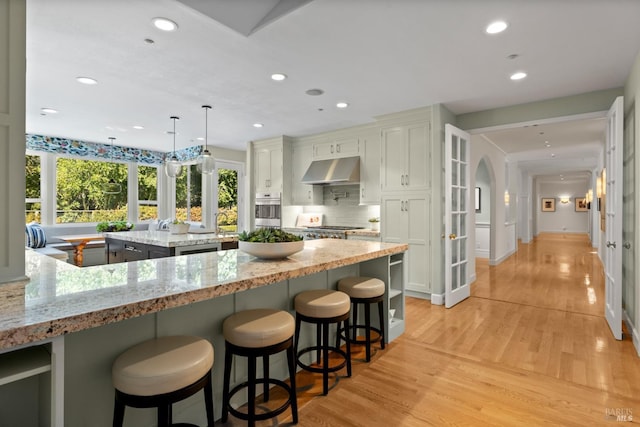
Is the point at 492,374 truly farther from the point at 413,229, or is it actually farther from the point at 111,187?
the point at 111,187

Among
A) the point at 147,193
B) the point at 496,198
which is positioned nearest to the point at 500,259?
the point at 496,198

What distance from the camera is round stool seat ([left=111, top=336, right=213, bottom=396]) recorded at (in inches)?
47.8

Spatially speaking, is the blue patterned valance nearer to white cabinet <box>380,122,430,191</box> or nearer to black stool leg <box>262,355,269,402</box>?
white cabinet <box>380,122,430,191</box>

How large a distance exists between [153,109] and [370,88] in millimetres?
2950

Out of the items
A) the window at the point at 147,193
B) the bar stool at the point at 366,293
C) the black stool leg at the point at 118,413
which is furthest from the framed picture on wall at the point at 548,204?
the black stool leg at the point at 118,413

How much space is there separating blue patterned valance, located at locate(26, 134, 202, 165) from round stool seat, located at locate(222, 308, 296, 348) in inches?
247

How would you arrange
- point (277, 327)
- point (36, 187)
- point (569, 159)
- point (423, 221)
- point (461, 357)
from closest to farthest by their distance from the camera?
1. point (277, 327)
2. point (461, 357)
3. point (423, 221)
4. point (36, 187)
5. point (569, 159)

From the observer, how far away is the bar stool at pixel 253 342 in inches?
65.1

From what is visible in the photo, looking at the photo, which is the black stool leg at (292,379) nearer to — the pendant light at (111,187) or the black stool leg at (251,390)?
the black stool leg at (251,390)

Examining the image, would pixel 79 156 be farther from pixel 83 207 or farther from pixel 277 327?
pixel 277 327

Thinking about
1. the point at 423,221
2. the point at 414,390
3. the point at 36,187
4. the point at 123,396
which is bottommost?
the point at 414,390

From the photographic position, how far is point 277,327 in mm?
1715

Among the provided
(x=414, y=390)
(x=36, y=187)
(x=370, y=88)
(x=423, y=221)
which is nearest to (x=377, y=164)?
(x=423, y=221)

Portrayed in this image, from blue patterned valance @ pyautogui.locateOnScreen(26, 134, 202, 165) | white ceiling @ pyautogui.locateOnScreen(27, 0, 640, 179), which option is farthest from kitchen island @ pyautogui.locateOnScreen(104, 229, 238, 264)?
blue patterned valance @ pyautogui.locateOnScreen(26, 134, 202, 165)
